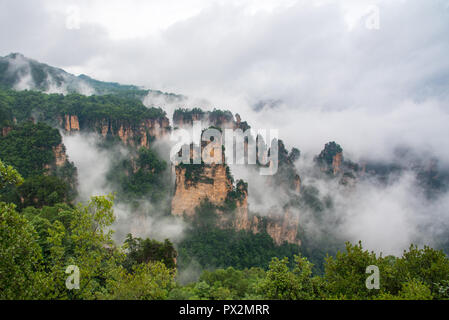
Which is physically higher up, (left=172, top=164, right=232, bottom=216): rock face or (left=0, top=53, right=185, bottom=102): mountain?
(left=0, top=53, right=185, bottom=102): mountain

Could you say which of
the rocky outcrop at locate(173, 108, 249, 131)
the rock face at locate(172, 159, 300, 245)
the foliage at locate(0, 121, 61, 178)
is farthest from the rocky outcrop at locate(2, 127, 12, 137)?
the rocky outcrop at locate(173, 108, 249, 131)

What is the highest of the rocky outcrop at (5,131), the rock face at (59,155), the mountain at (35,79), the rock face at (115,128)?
the mountain at (35,79)

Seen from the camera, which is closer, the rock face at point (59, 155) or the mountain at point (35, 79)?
the rock face at point (59, 155)

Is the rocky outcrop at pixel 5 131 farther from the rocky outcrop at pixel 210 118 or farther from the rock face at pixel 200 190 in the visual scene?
the rocky outcrop at pixel 210 118

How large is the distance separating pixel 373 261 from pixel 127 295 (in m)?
17.3

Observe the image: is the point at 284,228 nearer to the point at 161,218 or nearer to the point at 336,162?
the point at 161,218

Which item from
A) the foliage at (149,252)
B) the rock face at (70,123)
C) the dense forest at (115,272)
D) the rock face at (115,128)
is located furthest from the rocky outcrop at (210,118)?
the dense forest at (115,272)

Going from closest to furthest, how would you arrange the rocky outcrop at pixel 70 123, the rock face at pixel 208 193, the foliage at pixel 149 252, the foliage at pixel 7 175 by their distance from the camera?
the foliage at pixel 7 175 → the foliage at pixel 149 252 → the rock face at pixel 208 193 → the rocky outcrop at pixel 70 123

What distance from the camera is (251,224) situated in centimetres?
6769

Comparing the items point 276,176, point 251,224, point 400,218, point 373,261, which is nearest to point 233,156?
point 276,176

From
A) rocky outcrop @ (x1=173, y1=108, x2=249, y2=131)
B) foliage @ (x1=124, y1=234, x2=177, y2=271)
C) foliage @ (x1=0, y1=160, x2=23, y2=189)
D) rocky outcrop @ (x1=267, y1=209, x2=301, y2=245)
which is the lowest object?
rocky outcrop @ (x1=267, y1=209, x2=301, y2=245)

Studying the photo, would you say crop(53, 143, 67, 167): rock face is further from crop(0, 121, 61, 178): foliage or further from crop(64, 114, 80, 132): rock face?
crop(64, 114, 80, 132): rock face

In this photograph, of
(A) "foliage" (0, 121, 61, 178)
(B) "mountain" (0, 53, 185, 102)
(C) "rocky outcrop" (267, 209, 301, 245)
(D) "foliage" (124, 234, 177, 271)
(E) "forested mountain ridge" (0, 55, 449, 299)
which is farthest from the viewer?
(B) "mountain" (0, 53, 185, 102)
